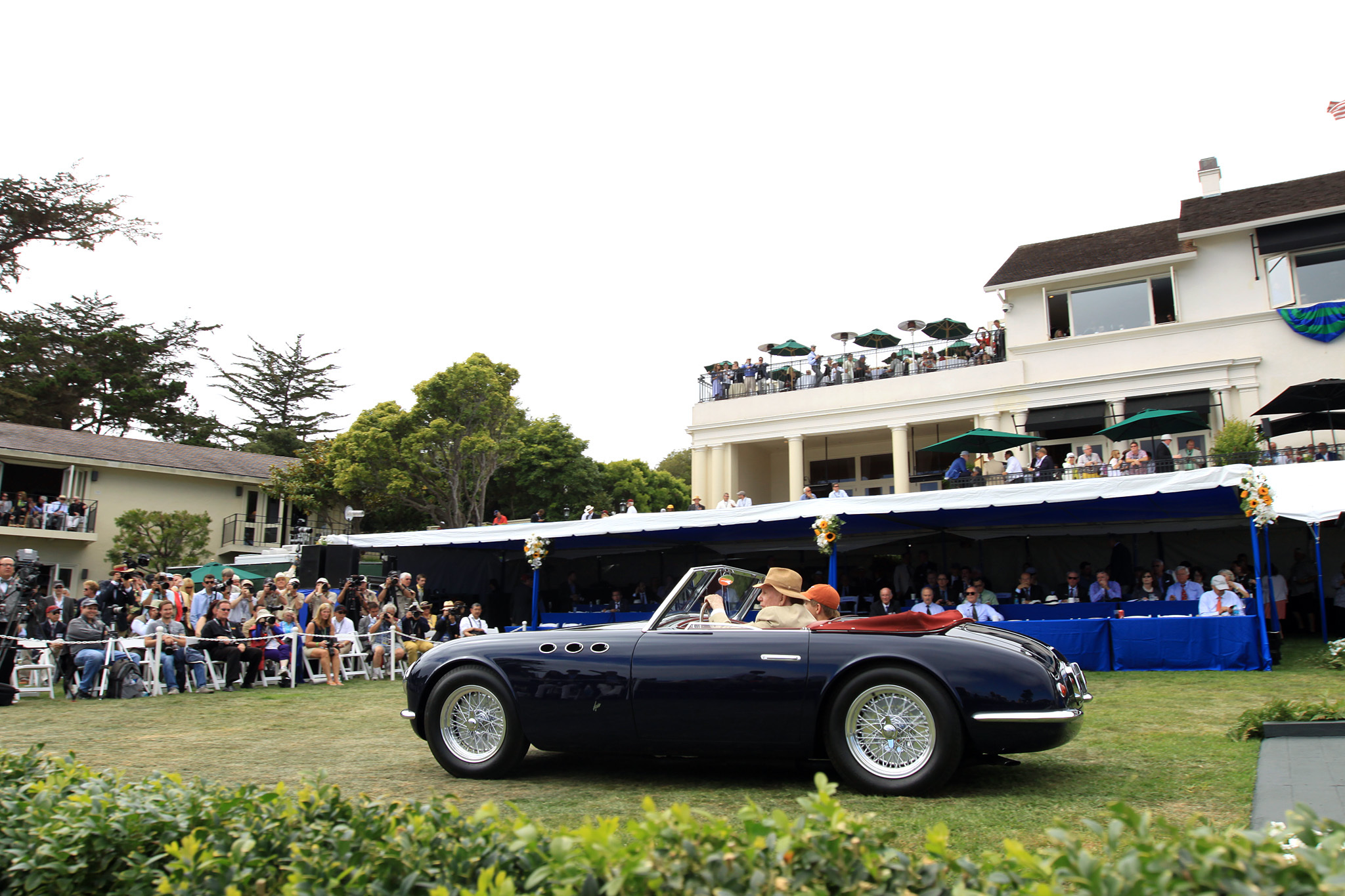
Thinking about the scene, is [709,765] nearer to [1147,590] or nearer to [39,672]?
[39,672]

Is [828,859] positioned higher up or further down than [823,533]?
further down

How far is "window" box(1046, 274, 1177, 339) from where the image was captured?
2612 centimetres

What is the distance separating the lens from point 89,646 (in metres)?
12.0

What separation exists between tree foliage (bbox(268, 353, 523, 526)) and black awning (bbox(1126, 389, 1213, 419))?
21.3m

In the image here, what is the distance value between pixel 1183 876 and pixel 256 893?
254cm

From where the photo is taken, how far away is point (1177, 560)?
755 inches

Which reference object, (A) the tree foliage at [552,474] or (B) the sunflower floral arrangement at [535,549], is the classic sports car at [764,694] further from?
(A) the tree foliage at [552,474]

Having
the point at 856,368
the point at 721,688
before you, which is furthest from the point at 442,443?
the point at 721,688

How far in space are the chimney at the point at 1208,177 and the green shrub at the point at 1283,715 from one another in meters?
26.1

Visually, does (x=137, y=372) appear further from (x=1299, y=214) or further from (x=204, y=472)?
(x=1299, y=214)

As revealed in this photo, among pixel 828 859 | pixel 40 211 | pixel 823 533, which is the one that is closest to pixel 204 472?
pixel 40 211

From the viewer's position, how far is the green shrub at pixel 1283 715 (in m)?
6.48

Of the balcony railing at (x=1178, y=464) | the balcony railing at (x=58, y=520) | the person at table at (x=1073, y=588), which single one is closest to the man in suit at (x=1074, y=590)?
the person at table at (x=1073, y=588)

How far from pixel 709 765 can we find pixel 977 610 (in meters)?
9.35
